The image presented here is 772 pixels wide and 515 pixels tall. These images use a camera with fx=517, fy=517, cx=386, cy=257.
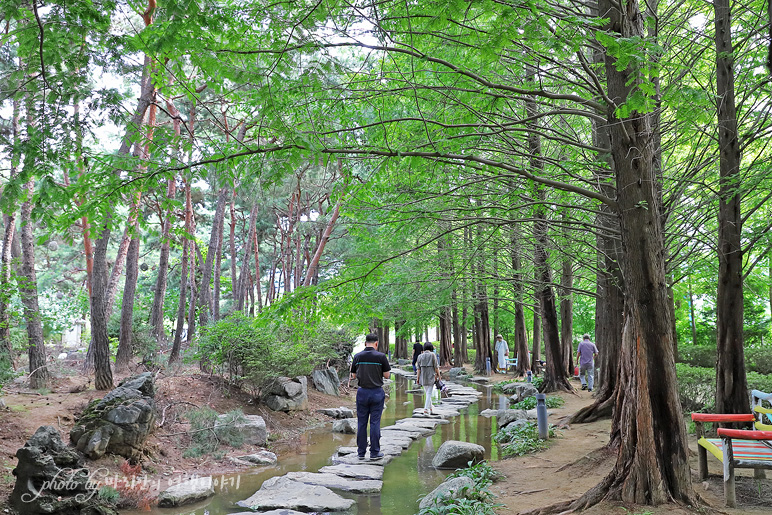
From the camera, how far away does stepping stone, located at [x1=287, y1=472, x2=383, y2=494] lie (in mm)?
6758

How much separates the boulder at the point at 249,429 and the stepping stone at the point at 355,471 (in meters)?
2.10

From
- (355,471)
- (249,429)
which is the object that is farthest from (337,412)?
(355,471)

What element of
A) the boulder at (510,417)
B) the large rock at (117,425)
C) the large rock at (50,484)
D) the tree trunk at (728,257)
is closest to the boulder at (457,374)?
the boulder at (510,417)

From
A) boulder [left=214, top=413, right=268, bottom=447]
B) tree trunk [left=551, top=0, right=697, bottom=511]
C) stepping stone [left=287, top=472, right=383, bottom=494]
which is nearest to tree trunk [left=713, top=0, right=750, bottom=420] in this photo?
tree trunk [left=551, top=0, right=697, bottom=511]

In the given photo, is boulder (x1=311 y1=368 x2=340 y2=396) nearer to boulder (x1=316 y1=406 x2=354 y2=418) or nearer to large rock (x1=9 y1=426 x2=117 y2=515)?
boulder (x1=316 y1=406 x2=354 y2=418)

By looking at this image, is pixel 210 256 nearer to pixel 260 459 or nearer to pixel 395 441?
pixel 260 459

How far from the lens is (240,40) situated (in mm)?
4578

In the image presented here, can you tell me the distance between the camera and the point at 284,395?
12.3 metres

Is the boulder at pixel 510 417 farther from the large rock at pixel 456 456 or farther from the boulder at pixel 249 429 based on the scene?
the boulder at pixel 249 429

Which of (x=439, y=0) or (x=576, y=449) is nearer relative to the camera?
(x=439, y=0)

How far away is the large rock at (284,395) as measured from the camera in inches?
471

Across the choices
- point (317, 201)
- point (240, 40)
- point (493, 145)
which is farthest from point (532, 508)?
point (317, 201)

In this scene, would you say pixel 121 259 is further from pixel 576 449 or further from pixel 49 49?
pixel 576 449

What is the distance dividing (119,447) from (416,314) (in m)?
14.7
